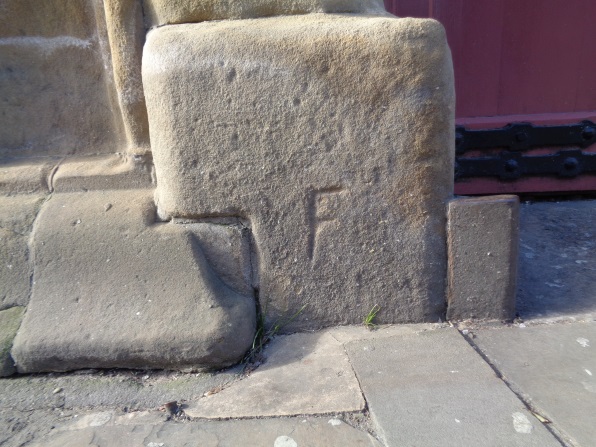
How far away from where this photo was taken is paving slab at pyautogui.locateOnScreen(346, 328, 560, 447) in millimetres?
1145

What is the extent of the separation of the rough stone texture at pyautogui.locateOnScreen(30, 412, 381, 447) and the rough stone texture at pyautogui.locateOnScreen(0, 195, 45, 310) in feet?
1.64

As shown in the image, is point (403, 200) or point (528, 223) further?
point (528, 223)

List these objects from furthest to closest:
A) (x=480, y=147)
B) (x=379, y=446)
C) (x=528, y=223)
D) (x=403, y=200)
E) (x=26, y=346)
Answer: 1. (x=480, y=147)
2. (x=528, y=223)
3. (x=403, y=200)
4. (x=26, y=346)
5. (x=379, y=446)

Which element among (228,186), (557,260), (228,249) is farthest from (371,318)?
(557,260)

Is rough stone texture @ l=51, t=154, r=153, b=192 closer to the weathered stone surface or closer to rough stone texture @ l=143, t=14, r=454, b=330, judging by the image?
rough stone texture @ l=143, t=14, r=454, b=330

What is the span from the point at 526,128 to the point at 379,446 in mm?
2030

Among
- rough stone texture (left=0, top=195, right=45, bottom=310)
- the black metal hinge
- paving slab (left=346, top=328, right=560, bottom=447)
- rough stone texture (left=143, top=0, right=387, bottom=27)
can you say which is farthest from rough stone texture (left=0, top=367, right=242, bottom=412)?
the black metal hinge

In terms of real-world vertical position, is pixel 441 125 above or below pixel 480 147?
above

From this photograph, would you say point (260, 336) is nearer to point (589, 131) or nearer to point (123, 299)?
point (123, 299)

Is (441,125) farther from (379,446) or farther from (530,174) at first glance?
(530,174)

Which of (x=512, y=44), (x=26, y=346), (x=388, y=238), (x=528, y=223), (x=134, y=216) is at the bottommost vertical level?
(x=528, y=223)

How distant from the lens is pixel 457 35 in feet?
8.40

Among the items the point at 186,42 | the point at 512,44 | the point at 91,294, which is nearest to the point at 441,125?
the point at 186,42

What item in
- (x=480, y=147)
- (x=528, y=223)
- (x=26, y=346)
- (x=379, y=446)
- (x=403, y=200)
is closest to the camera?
(x=379, y=446)
